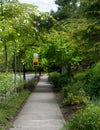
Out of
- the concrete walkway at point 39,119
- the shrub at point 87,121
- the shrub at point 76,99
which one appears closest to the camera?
the shrub at point 87,121

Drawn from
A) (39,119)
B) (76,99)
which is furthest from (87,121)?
(76,99)

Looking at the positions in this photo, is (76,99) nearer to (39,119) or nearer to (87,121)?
(39,119)

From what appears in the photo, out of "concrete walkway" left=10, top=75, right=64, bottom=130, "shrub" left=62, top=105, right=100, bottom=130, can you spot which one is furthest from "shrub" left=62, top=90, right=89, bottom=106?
"shrub" left=62, top=105, right=100, bottom=130

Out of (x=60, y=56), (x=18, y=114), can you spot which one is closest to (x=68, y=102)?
(x=18, y=114)

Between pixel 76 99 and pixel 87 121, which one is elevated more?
pixel 87 121

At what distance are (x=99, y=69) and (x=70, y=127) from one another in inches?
375

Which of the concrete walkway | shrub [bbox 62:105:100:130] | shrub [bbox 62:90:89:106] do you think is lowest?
the concrete walkway

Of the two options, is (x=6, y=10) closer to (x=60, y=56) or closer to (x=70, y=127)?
(x=70, y=127)

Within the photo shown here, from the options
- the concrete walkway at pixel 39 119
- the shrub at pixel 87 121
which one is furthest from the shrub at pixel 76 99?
the shrub at pixel 87 121

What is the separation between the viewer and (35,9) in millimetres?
19672

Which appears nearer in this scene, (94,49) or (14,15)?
(94,49)

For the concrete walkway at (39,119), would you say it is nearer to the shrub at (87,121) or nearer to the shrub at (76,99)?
the shrub at (76,99)

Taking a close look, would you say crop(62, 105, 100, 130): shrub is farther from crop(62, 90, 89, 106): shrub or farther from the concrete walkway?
crop(62, 90, 89, 106): shrub

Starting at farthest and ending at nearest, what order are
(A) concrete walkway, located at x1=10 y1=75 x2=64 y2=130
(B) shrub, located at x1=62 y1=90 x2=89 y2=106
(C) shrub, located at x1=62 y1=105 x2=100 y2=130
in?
(B) shrub, located at x1=62 y1=90 x2=89 y2=106
(A) concrete walkway, located at x1=10 y1=75 x2=64 y2=130
(C) shrub, located at x1=62 y1=105 x2=100 y2=130
